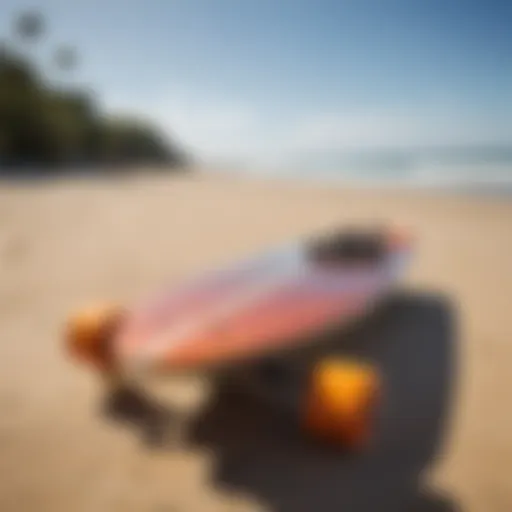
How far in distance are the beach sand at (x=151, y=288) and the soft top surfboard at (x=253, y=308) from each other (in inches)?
17.5

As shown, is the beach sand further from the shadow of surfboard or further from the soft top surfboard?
the soft top surfboard

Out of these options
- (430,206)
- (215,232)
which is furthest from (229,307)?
(430,206)

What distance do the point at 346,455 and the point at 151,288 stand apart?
2.44 metres

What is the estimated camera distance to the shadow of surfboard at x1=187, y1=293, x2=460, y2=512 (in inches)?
83.7

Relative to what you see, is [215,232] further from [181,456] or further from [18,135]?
[18,135]

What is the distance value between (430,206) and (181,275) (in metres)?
4.72

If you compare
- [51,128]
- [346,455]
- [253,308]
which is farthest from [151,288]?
[51,128]

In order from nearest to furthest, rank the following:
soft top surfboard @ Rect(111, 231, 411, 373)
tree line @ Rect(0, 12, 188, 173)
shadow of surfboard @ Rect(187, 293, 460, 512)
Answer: shadow of surfboard @ Rect(187, 293, 460, 512), soft top surfboard @ Rect(111, 231, 411, 373), tree line @ Rect(0, 12, 188, 173)

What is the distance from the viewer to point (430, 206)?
799 cm

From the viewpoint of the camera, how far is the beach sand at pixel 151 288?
2189 millimetres

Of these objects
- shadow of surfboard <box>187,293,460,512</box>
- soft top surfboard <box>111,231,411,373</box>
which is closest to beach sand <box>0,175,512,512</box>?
shadow of surfboard <box>187,293,460,512</box>

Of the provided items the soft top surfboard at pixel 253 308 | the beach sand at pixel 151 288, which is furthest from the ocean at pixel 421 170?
the soft top surfboard at pixel 253 308

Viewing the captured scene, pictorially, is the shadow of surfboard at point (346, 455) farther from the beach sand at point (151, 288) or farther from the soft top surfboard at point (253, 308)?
the soft top surfboard at point (253, 308)

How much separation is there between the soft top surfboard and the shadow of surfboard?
0.37 m
